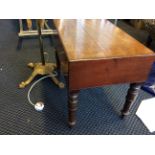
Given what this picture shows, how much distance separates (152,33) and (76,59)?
5.25 ft

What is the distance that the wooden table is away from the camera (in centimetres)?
89

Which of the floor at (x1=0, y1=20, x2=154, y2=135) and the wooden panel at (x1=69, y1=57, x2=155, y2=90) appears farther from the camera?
the floor at (x1=0, y1=20, x2=154, y2=135)

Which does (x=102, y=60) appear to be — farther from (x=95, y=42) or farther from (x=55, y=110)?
(x=55, y=110)

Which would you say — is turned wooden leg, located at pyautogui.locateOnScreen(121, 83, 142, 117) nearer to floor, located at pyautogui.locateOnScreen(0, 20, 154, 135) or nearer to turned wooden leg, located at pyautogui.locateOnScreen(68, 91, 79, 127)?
floor, located at pyautogui.locateOnScreen(0, 20, 154, 135)

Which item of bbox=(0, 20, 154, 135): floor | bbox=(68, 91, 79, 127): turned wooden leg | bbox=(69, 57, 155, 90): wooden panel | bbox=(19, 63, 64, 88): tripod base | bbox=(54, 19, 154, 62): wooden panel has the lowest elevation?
bbox=(0, 20, 154, 135): floor

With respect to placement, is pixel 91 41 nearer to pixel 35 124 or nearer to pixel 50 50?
pixel 35 124

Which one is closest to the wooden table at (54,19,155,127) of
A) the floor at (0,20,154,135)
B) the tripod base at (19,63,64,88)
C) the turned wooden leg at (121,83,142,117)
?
the turned wooden leg at (121,83,142,117)

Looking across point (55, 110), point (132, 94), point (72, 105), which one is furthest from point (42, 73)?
point (132, 94)

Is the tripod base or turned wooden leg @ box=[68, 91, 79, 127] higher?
turned wooden leg @ box=[68, 91, 79, 127]

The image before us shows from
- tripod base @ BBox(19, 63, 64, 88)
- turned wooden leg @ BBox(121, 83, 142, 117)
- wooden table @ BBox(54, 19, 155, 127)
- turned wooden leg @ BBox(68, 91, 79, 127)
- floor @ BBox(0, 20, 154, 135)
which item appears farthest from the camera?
tripod base @ BBox(19, 63, 64, 88)

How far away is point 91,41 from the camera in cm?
106

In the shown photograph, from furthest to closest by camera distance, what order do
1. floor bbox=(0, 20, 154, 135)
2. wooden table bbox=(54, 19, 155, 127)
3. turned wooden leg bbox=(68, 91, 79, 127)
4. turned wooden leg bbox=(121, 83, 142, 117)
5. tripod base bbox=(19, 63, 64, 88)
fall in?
tripod base bbox=(19, 63, 64, 88) < floor bbox=(0, 20, 154, 135) < turned wooden leg bbox=(121, 83, 142, 117) < turned wooden leg bbox=(68, 91, 79, 127) < wooden table bbox=(54, 19, 155, 127)

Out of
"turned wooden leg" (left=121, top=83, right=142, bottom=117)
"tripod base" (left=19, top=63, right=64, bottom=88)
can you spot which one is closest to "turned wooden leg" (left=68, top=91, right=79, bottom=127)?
"turned wooden leg" (left=121, top=83, right=142, bottom=117)
